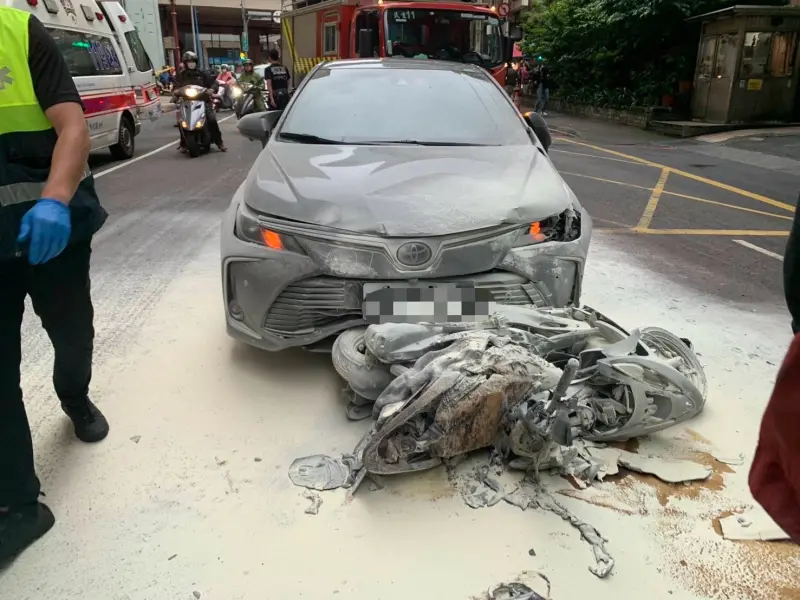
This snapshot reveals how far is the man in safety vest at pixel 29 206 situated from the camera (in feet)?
6.77

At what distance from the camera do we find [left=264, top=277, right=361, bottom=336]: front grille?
2.98 meters

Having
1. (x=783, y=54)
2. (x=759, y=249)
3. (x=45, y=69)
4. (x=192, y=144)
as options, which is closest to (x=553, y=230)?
(x=45, y=69)

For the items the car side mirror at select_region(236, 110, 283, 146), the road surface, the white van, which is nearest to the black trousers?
the road surface

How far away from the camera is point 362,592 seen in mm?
2074

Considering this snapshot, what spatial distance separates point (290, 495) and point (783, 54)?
686 inches

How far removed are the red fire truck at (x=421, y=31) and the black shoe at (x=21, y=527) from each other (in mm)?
10468

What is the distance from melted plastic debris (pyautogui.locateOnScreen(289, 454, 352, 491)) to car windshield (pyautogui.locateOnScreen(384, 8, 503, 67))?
10.5m

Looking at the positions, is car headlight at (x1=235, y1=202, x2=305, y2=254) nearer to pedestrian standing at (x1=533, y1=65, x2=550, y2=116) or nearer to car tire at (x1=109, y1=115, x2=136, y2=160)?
car tire at (x1=109, y1=115, x2=136, y2=160)

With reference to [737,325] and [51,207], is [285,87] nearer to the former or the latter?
[737,325]

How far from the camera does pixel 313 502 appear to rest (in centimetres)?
247

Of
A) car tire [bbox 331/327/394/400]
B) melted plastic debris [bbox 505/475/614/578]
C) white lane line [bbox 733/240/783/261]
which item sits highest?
car tire [bbox 331/327/394/400]

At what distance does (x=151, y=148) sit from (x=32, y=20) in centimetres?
1104

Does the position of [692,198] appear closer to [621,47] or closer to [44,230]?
[44,230]

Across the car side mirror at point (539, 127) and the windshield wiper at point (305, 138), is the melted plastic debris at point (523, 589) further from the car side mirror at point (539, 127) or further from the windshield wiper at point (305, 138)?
the car side mirror at point (539, 127)
